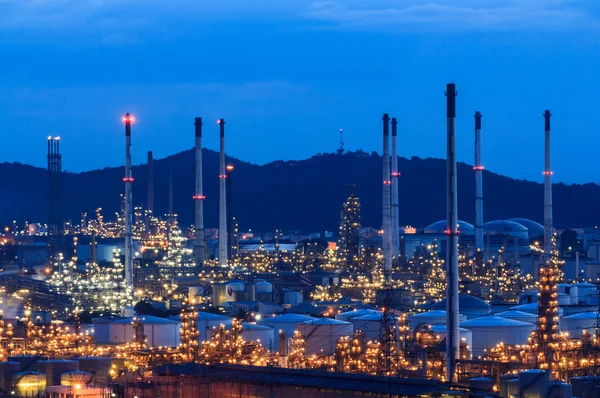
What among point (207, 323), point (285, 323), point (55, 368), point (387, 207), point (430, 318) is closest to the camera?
point (55, 368)

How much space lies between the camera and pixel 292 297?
147 ft

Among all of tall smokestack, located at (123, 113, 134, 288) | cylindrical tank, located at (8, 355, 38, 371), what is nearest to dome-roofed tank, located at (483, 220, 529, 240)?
tall smokestack, located at (123, 113, 134, 288)

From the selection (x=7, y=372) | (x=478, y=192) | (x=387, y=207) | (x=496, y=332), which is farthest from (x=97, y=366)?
(x=478, y=192)

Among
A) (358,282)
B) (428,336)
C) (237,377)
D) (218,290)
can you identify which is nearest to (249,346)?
(428,336)

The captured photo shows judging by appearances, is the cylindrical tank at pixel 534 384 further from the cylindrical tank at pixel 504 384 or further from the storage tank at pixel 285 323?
the storage tank at pixel 285 323

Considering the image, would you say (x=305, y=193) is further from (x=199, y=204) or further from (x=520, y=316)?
(x=520, y=316)

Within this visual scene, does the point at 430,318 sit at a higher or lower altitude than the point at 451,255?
lower

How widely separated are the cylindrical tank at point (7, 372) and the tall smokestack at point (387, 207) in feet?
68.4

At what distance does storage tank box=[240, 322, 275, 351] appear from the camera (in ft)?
103

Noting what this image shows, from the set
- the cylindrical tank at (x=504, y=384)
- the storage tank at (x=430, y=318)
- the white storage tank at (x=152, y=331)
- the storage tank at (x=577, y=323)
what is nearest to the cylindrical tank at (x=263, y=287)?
the white storage tank at (x=152, y=331)

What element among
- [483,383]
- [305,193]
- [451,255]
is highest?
[305,193]

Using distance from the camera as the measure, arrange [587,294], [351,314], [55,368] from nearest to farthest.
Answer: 1. [55,368]
2. [351,314]
3. [587,294]

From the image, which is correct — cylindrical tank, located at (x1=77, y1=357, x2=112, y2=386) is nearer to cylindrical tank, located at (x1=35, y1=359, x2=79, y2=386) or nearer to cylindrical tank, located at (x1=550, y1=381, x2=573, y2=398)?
cylindrical tank, located at (x1=35, y1=359, x2=79, y2=386)

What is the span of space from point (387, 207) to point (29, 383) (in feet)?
80.0
